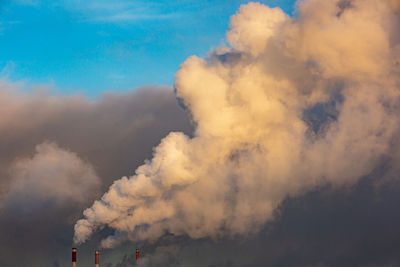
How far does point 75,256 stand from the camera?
12850cm

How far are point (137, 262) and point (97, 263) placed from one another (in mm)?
16269

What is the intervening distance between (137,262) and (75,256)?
2231 cm

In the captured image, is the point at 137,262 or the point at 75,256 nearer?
the point at 75,256

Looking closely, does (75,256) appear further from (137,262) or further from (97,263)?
(137,262)

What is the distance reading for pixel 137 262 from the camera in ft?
486

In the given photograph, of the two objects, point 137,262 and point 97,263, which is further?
point 137,262

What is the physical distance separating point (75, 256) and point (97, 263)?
6.23 meters

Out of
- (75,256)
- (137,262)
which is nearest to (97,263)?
(75,256)

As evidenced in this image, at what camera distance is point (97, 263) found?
13325cm
